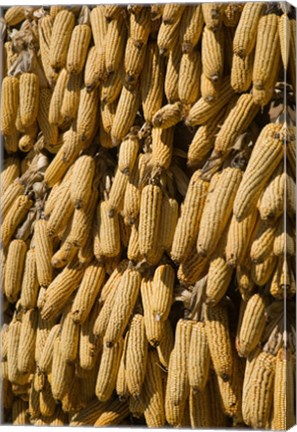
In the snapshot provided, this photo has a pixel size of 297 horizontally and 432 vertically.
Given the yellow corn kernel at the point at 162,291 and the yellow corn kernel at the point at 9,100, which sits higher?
the yellow corn kernel at the point at 9,100

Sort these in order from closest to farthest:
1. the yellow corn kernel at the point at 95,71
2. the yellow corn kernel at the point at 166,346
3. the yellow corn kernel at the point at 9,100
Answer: the yellow corn kernel at the point at 166,346 < the yellow corn kernel at the point at 95,71 < the yellow corn kernel at the point at 9,100

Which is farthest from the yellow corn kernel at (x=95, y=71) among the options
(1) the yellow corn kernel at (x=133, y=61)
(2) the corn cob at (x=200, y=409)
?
(2) the corn cob at (x=200, y=409)

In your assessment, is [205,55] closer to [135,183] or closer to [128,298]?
[135,183]

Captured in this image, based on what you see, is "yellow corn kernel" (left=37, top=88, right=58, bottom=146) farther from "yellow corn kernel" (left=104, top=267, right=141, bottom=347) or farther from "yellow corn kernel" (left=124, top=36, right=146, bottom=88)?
"yellow corn kernel" (left=104, top=267, right=141, bottom=347)

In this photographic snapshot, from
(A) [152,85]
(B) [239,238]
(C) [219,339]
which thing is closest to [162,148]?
(A) [152,85]

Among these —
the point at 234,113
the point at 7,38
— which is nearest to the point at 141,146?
the point at 234,113

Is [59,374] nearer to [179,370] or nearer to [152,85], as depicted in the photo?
[179,370]

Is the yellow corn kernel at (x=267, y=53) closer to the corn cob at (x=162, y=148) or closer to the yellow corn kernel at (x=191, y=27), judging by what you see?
the yellow corn kernel at (x=191, y=27)
